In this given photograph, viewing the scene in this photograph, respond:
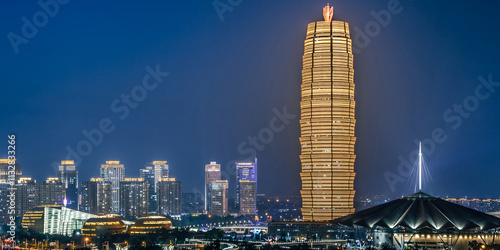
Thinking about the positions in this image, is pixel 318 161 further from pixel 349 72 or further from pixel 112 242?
pixel 112 242

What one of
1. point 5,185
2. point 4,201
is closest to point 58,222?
point 4,201

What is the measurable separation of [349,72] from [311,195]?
20.2m

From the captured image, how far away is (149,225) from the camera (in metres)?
153

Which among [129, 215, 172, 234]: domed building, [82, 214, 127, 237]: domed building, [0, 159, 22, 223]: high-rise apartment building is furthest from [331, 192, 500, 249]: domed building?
[0, 159, 22, 223]: high-rise apartment building

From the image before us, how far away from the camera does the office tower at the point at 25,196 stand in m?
189

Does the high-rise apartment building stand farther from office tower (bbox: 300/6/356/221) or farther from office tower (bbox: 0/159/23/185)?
office tower (bbox: 300/6/356/221)

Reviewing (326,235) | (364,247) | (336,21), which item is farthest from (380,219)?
(336,21)

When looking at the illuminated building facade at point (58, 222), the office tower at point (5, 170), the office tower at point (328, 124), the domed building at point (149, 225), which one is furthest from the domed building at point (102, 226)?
the office tower at point (5, 170)

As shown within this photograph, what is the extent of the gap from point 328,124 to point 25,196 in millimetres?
89120

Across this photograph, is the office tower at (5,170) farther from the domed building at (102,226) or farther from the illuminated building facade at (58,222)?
the domed building at (102,226)

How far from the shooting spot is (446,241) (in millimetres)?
94500

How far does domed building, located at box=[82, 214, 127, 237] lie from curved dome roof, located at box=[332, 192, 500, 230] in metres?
58.5

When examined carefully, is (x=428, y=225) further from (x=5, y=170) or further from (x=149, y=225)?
(x=5, y=170)

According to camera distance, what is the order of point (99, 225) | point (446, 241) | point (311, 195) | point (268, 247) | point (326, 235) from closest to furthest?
point (446, 241) < point (268, 247) < point (326, 235) < point (311, 195) < point (99, 225)
